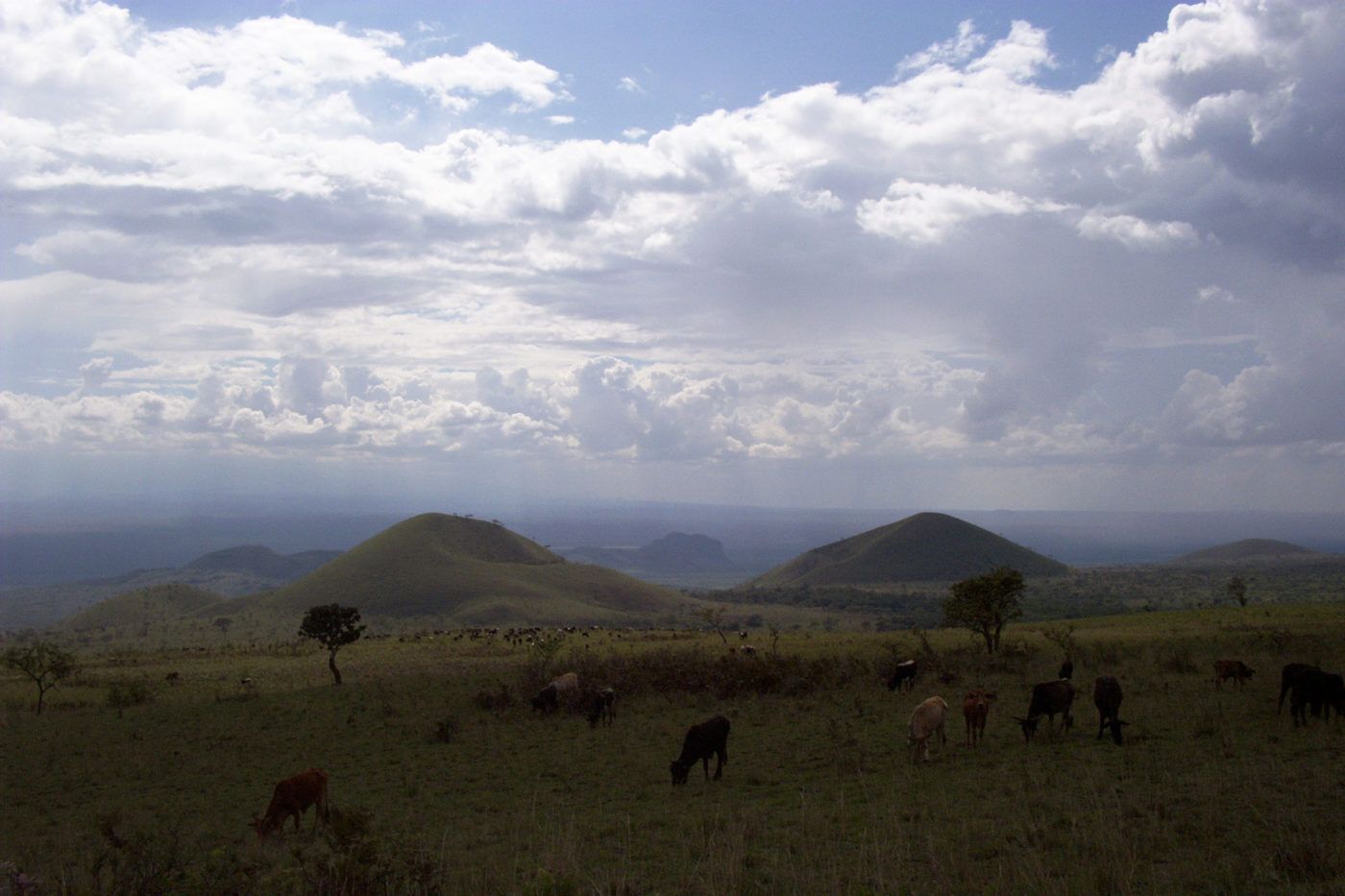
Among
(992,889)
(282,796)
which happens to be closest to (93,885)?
(282,796)

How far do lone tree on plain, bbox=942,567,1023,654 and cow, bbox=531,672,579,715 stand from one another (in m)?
20.3

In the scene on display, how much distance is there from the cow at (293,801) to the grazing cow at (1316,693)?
1960cm

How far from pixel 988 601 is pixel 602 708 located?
71.4 ft

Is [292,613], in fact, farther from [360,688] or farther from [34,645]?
[360,688]

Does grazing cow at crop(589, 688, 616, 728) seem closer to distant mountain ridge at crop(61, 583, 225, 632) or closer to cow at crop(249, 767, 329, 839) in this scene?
cow at crop(249, 767, 329, 839)

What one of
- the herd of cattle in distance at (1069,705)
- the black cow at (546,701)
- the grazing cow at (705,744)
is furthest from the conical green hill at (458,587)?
the herd of cattle in distance at (1069,705)

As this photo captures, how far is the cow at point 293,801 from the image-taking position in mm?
14227

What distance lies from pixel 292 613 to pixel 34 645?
8323 cm

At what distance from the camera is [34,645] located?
36.2 metres

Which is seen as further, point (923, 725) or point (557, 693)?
point (557, 693)

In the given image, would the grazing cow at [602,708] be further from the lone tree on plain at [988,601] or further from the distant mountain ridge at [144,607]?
the distant mountain ridge at [144,607]

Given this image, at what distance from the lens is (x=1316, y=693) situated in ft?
53.7

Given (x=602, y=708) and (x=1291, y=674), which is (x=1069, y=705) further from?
(x=602, y=708)

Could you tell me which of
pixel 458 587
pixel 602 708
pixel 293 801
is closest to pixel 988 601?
pixel 602 708
